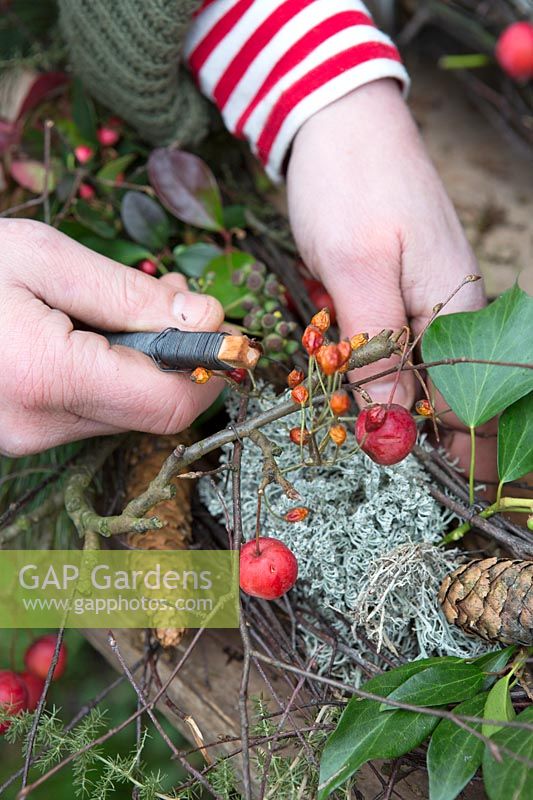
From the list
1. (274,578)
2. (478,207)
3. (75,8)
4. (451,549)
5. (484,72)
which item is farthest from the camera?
(484,72)

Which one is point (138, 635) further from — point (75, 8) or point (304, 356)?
point (75, 8)

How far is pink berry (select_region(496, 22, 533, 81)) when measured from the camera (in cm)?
97

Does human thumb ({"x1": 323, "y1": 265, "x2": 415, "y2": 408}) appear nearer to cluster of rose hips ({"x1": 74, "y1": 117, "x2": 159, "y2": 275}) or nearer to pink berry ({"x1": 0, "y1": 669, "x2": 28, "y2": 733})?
cluster of rose hips ({"x1": 74, "y1": 117, "x2": 159, "y2": 275})

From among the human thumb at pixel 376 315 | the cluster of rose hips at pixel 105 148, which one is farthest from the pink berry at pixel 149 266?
the human thumb at pixel 376 315

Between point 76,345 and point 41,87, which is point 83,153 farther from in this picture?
point 76,345

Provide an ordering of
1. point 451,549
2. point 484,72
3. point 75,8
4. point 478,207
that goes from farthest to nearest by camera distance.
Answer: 1. point 484,72
2. point 478,207
3. point 75,8
4. point 451,549

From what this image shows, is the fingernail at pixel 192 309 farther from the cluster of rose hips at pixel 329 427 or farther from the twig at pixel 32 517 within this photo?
the twig at pixel 32 517

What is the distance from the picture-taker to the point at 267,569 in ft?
1.71

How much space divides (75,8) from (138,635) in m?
0.66

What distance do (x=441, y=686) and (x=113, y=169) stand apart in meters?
0.64

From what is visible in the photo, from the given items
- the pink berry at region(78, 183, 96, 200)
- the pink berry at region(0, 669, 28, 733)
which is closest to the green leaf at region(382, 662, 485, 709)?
the pink berry at region(0, 669, 28, 733)

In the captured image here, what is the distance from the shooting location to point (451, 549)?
0.65m

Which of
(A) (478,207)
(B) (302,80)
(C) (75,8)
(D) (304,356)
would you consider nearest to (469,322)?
(D) (304,356)

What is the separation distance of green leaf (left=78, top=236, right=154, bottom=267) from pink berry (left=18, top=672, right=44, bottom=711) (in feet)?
1.40
